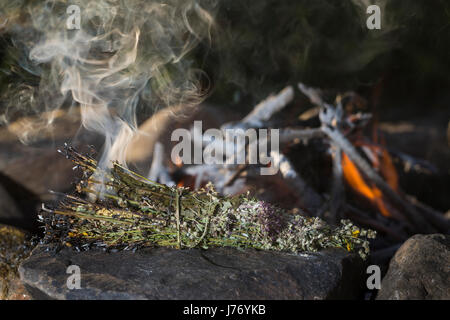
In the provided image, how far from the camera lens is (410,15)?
6.56m

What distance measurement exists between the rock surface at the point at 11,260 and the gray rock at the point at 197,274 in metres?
0.68

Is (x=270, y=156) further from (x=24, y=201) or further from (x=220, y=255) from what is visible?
(x=24, y=201)

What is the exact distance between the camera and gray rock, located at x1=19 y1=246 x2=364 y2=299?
2.73 metres

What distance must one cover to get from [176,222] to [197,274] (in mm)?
535

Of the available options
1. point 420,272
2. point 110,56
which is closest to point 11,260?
point 110,56

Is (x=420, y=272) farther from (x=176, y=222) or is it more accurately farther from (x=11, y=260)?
(x=11, y=260)

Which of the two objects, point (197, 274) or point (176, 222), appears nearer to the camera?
point (197, 274)

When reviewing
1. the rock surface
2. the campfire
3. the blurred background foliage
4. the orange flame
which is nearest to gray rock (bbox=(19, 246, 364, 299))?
the campfire

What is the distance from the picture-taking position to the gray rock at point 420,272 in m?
2.86

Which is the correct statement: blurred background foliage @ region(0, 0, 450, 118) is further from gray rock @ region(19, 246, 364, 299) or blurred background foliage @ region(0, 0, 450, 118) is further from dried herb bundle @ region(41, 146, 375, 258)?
gray rock @ region(19, 246, 364, 299)

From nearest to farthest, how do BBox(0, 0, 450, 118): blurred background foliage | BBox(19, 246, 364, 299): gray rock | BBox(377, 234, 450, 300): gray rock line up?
BBox(19, 246, 364, 299): gray rock → BBox(377, 234, 450, 300): gray rock → BBox(0, 0, 450, 118): blurred background foliage

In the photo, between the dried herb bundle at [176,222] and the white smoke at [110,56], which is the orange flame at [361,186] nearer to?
the dried herb bundle at [176,222]

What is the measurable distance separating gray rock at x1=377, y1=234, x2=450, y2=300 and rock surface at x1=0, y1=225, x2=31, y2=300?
3050mm

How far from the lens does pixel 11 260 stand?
3904 millimetres
